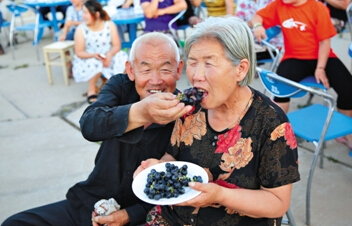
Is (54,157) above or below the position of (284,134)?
below

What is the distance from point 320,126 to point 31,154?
307cm

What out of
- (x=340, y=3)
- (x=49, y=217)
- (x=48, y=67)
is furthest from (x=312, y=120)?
(x=48, y=67)

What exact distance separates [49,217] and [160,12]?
439 centimetres

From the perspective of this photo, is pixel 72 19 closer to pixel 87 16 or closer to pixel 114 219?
pixel 87 16

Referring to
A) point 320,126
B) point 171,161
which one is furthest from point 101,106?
point 320,126

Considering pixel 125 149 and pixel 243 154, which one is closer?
pixel 243 154

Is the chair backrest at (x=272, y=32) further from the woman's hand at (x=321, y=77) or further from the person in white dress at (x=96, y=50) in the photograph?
the person in white dress at (x=96, y=50)

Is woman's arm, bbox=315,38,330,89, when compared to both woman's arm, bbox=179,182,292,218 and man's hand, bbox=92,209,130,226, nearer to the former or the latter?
woman's arm, bbox=179,182,292,218

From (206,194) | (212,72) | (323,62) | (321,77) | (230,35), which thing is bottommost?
(321,77)

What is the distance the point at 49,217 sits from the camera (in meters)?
2.18

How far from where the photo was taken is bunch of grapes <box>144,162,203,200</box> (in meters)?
1.64

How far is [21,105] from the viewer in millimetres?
5832

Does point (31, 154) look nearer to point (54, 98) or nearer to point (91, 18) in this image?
point (54, 98)

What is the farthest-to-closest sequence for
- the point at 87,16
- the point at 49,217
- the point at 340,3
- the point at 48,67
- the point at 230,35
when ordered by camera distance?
1. the point at 48,67
2. the point at 87,16
3. the point at 340,3
4. the point at 49,217
5. the point at 230,35
